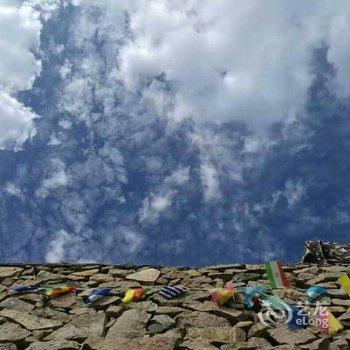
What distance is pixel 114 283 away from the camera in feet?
38.1

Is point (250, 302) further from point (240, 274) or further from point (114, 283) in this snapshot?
point (114, 283)

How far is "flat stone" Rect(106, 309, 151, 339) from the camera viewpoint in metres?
8.91

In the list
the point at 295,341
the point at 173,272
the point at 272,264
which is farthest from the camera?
the point at 173,272

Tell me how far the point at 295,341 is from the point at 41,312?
15.4ft

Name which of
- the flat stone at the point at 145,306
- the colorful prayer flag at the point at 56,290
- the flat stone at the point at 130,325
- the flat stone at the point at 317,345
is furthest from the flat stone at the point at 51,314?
the flat stone at the point at 317,345

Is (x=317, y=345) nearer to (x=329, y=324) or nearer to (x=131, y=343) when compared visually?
(x=329, y=324)

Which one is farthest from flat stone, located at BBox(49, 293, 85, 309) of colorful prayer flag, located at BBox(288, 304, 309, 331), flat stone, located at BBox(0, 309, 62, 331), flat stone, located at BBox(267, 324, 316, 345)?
colorful prayer flag, located at BBox(288, 304, 309, 331)

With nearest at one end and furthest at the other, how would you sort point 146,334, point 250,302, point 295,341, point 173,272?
point 295,341 → point 146,334 → point 250,302 → point 173,272

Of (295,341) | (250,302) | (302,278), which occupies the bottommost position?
(295,341)

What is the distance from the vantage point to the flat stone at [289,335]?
840 centimetres

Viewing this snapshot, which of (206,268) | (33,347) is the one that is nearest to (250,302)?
(206,268)

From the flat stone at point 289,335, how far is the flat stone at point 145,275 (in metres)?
3.64

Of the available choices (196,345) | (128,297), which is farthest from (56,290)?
(196,345)

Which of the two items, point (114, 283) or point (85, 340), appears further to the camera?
point (114, 283)
